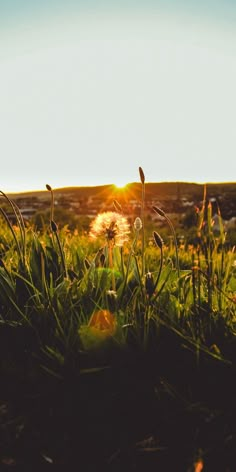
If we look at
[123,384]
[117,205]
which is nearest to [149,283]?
[123,384]

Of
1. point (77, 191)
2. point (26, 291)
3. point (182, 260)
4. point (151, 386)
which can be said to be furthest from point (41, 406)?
point (77, 191)

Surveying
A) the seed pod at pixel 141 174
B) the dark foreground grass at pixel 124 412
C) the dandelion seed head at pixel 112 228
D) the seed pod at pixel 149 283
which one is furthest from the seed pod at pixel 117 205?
the dark foreground grass at pixel 124 412

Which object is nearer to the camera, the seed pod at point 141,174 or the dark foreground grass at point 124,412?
the dark foreground grass at point 124,412

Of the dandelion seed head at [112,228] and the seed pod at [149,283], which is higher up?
the dandelion seed head at [112,228]

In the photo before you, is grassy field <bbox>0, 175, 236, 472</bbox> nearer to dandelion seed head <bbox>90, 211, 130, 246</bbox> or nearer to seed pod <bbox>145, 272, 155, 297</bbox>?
seed pod <bbox>145, 272, 155, 297</bbox>

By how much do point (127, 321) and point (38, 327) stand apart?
1.50 feet

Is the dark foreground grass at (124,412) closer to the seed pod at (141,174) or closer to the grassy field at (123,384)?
the grassy field at (123,384)

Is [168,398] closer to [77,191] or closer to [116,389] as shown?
[116,389]

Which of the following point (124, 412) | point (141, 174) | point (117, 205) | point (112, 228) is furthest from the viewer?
point (112, 228)

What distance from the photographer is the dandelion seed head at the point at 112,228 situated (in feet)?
8.09

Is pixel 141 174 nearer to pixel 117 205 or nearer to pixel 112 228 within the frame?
pixel 117 205

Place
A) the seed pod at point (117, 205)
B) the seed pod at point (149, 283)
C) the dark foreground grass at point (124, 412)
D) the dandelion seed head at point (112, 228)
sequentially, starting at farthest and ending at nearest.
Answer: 1. the dandelion seed head at point (112, 228)
2. the seed pod at point (117, 205)
3. the seed pod at point (149, 283)
4. the dark foreground grass at point (124, 412)

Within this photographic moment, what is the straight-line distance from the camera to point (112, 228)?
2.48m

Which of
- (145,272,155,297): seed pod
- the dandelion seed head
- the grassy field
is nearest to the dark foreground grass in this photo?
the grassy field
